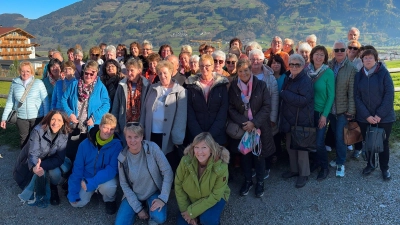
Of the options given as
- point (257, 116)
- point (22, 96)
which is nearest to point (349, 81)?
point (257, 116)

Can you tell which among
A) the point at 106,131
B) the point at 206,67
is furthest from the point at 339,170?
the point at 106,131

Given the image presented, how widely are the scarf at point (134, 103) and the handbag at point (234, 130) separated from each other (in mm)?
1507

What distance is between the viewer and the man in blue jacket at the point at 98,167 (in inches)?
173

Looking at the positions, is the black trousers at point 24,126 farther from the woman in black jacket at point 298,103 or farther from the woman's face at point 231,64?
the woman in black jacket at point 298,103

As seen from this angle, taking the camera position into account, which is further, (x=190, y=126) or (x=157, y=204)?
(x=190, y=126)

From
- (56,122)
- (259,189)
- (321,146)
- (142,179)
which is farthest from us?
(321,146)

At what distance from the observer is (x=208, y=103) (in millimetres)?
4559

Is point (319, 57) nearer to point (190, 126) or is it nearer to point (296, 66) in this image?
point (296, 66)

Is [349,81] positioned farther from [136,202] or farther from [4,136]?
[4,136]

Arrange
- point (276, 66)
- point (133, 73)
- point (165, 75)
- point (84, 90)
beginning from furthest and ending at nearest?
point (276, 66), point (84, 90), point (133, 73), point (165, 75)

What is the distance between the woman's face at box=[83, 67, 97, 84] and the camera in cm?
505

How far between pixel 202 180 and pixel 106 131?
1535 mm

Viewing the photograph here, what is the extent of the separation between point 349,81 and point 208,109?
2.32 metres

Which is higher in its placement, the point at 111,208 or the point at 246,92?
the point at 246,92
